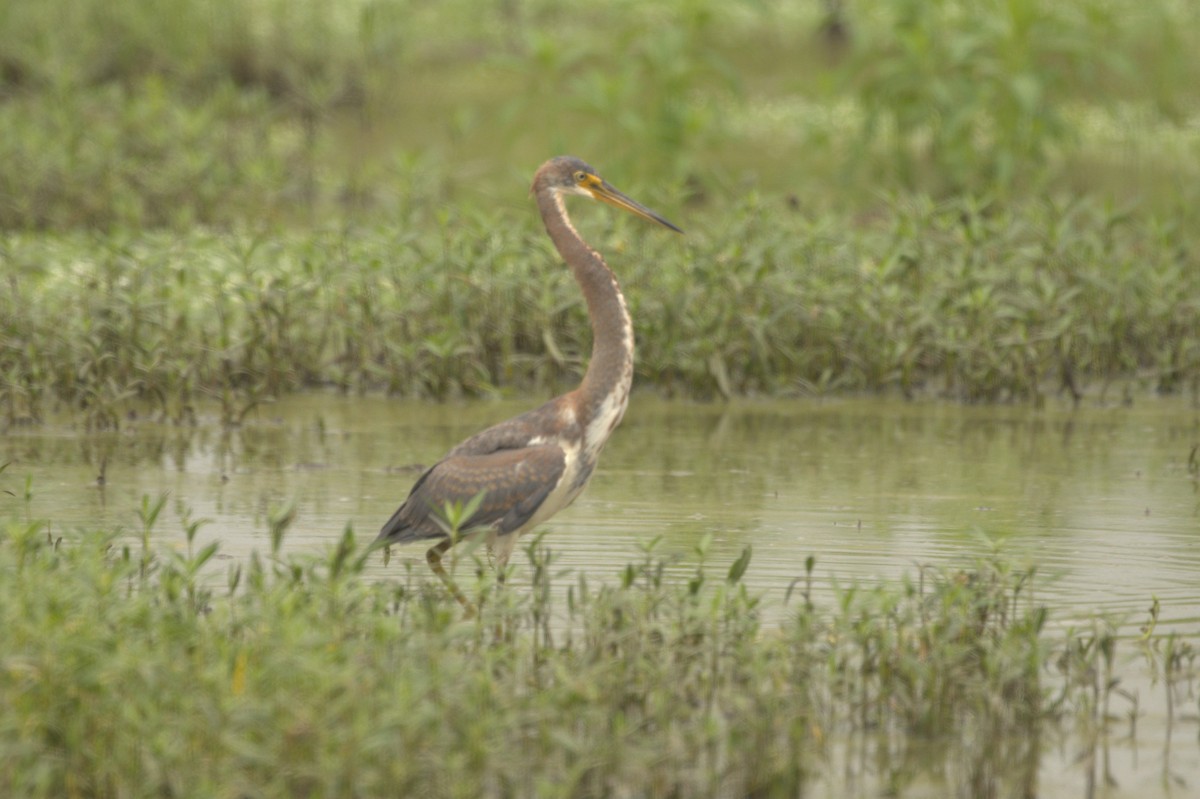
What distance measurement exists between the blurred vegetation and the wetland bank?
0.04m

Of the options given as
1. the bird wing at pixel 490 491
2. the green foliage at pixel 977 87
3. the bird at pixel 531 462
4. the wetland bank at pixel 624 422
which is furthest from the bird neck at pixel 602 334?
the green foliage at pixel 977 87

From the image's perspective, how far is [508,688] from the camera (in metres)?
4.71

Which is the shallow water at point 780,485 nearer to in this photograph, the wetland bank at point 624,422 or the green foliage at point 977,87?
the wetland bank at point 624,422

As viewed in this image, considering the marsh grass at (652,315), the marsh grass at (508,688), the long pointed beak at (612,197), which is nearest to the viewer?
the marsh grass at (508,688)

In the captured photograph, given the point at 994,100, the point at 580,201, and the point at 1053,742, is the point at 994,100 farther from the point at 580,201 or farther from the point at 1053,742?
the point at 1053,742

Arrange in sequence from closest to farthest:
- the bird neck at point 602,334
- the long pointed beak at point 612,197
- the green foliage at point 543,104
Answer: the bird neck at point 602,334 → the long pointed beak at point 612,197 → the green foliage at point 543,104

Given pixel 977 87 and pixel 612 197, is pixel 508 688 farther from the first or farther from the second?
pixel 977 87

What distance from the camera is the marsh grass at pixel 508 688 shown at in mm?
4203

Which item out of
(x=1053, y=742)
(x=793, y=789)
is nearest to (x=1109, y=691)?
(x=1053, y=742)

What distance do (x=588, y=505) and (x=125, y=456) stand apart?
2256mm

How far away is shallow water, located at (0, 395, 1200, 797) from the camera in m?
6.75

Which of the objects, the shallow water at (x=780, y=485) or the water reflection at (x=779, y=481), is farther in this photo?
the water reflection at (x=779, y=481)

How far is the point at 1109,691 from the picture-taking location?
17.0 ft

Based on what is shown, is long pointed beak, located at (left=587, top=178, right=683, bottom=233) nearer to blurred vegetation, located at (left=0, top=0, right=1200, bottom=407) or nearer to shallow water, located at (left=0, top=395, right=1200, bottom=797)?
shallow water, located at (left=0, top=395, right=1200, bottom=797)
